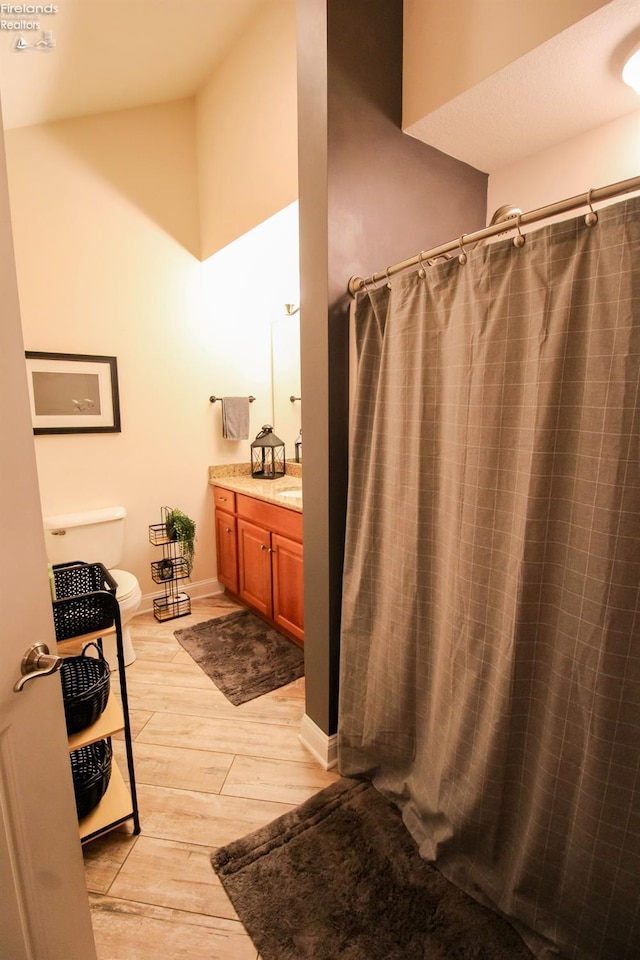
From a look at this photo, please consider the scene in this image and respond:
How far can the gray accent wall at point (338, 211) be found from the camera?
1385 mm

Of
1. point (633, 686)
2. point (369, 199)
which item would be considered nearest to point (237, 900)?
point (633, 686)

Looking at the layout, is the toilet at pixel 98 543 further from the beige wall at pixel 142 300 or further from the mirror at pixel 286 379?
the mirror at pixel 286 379

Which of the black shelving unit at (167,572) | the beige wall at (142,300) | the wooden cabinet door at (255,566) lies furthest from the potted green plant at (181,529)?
the wooden cabinet door at (255,566)

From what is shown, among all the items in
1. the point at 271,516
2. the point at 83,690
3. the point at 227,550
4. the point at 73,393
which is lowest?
the point at 227,550

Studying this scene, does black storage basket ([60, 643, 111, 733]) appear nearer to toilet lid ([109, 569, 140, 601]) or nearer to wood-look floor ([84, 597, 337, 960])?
wood-look floor ([84, 597, 337, 960])

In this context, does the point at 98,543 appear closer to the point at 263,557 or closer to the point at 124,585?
the point at 124,585

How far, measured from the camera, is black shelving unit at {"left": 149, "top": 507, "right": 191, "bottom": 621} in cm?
286

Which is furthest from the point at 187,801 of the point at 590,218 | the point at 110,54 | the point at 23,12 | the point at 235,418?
the point at 110,54

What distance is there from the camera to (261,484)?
2.88 m

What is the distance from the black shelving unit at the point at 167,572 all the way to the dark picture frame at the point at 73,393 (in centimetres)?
71

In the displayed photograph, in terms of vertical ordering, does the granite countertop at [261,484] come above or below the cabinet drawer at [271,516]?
above

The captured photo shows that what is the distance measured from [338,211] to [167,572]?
2365 millimetres

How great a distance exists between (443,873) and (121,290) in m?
3.04

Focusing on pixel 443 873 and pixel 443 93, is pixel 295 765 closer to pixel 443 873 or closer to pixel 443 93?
pixel 443 873
